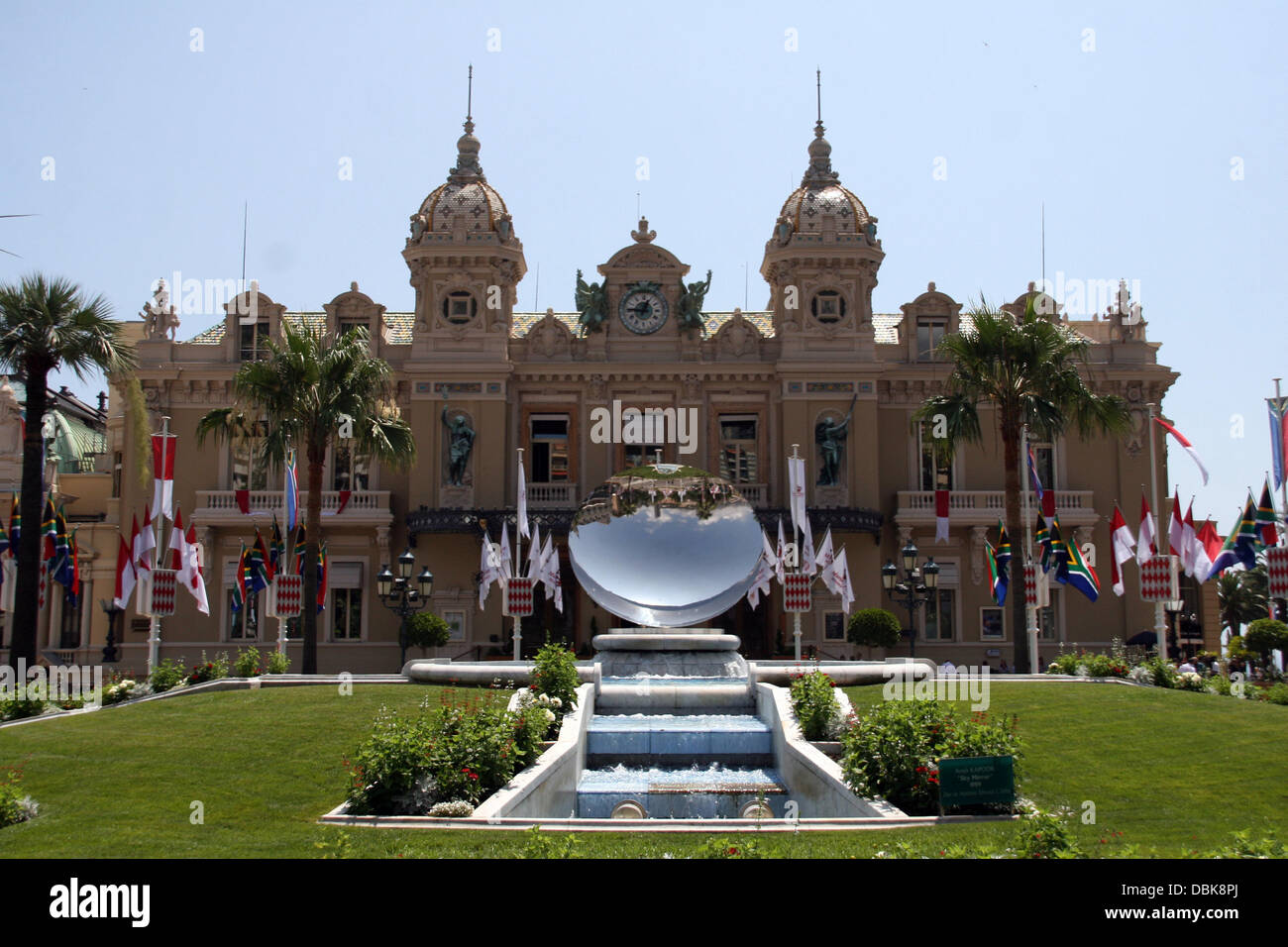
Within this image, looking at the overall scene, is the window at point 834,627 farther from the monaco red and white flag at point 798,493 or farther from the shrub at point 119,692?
the shrub at point 119,692

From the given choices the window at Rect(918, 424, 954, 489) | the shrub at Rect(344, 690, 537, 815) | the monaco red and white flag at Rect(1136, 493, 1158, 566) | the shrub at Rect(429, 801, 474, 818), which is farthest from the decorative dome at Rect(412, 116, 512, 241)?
the shrub at Rect(429, 801, 474, 818)

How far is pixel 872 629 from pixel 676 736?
57.7ft

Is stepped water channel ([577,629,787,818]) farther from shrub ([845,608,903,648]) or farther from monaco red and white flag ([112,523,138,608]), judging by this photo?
monaco red and white flag ([112,523,138,608])

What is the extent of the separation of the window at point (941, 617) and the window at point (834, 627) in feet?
11.9

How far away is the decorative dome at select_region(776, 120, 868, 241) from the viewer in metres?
47.2

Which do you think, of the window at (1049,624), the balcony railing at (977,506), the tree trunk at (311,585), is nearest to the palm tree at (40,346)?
the tree trunk at (311,585)

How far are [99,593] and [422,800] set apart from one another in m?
35.0

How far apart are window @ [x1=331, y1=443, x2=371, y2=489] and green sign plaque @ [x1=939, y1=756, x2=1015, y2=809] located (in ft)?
112

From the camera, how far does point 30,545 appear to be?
1102 inches

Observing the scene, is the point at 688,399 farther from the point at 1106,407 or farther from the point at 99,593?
the point at 99,593

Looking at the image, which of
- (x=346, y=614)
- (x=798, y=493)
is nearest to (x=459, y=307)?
(x=346, y=614)

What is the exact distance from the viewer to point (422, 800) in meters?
16.0

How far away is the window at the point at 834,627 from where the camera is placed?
43750 millimetres
